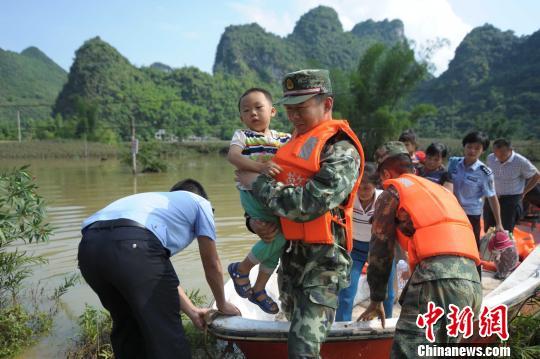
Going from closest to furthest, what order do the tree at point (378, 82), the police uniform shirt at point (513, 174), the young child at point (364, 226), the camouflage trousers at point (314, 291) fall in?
1. the camouflage trousers at point (314, 291)
2. the young child at point (364, 226)
3. the police uniform shirt at point (513, 174)
4. the tree at point (378, 82)

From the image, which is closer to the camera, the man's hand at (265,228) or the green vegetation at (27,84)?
the man's hand at (265,228)

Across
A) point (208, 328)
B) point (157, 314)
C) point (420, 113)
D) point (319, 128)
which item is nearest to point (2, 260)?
point (208, 328)

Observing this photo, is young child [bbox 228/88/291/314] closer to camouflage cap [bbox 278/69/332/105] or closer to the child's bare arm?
the child's bare arm

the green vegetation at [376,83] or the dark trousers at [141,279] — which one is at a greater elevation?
the green vegetation at [376,83]

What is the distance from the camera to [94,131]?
1656 inches

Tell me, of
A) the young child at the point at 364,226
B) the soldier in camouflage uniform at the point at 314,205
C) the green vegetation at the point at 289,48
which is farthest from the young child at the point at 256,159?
the green vegetation at the point at 289,48

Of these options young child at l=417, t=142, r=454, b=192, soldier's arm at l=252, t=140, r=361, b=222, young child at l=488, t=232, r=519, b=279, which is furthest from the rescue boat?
young child at l=417, t=142, r=454, b=192

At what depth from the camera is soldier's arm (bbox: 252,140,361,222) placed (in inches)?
80.4

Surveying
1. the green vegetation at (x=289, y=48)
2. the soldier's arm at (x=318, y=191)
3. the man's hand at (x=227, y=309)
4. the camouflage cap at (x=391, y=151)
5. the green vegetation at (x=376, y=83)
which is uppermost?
the green vegetation at (x=289, y=48)

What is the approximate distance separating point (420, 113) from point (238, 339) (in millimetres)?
23912

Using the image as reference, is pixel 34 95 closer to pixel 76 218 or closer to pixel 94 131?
pixel 94 131

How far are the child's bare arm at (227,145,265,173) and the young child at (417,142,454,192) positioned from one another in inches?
109

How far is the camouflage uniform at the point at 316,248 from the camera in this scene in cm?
205

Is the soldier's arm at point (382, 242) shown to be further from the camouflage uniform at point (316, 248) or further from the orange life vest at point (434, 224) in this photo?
the camouflage uniform at point (316, 248)
